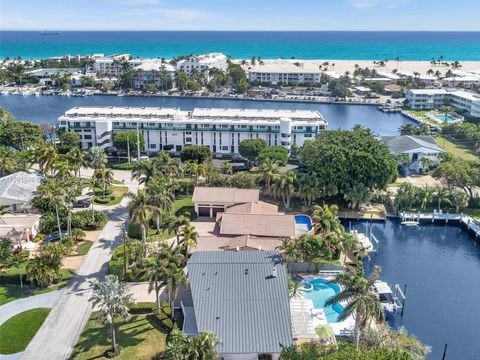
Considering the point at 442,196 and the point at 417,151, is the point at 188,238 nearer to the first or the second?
the point at 442,196

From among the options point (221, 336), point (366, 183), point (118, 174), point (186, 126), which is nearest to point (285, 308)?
point (221, 336)

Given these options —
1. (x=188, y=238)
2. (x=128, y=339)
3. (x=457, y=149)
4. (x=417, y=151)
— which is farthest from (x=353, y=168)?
(x=457, y=149)

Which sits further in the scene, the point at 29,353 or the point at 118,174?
the point at 118,174

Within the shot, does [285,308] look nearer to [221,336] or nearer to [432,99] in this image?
[221,336]

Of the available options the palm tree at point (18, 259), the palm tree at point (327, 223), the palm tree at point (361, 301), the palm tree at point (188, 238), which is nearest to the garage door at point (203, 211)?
the palm tree at point (188, 238)

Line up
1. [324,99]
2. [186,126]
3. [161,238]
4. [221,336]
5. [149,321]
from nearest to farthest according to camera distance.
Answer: [221,336]
[149,321]
[161,238]
[186,126]
[324,99]

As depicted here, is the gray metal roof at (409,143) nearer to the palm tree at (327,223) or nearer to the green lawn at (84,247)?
the palm tree at (327,223)
